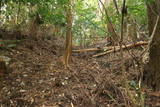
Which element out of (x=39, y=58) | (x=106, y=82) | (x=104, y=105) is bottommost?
(x=104, y=105)

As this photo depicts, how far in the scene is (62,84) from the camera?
3250 mm

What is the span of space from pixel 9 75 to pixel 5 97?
0.64 metres

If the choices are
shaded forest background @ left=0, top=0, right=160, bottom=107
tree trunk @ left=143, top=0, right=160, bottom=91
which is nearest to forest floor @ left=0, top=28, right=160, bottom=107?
shaded forest background @ left=0, top=0, right=160, bottom=107

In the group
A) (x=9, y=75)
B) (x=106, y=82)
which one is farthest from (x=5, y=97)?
(x=106, y=82)

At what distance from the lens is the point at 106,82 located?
3.22 m

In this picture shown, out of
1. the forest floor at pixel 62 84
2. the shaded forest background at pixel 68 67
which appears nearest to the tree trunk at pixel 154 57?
the shaded forest background at pixel 68 67

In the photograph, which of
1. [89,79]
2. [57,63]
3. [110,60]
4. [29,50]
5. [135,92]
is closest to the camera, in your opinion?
[135,92]

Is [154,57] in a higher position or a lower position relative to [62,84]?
higher

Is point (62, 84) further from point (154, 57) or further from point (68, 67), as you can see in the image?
point (154, 57)

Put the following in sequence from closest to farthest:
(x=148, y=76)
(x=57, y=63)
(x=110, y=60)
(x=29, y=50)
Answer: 1. (x=148, y=76)
2. (x=57, y=63)
3. (x=29, y=50)
4. (x=110, y=60)

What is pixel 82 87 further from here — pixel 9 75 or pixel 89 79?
pixel 9 75

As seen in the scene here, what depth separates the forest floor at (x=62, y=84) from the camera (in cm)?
268

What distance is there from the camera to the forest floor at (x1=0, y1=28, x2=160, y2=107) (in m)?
2.68

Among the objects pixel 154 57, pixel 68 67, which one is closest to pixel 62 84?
pixel 68 67
